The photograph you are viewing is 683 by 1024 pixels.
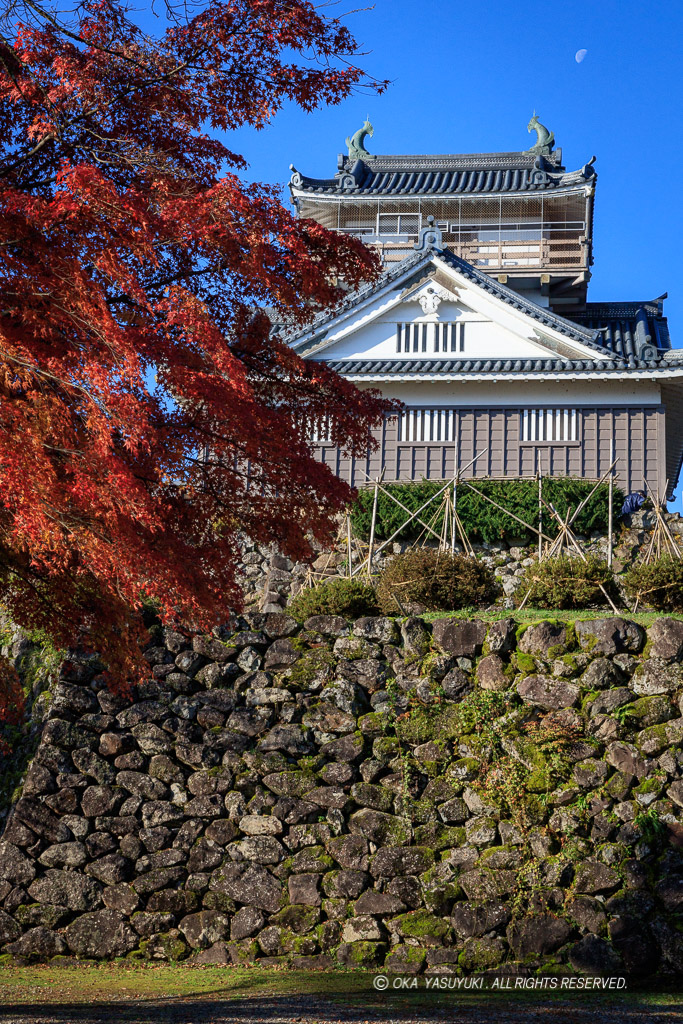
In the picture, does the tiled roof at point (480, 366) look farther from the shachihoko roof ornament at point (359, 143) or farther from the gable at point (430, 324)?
the shachihoko roof ornament at point (359, 143)

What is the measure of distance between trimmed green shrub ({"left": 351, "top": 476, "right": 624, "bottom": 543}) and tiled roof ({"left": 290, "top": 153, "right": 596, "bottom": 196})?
53.8ft

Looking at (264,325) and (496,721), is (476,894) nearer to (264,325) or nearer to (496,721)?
(496,721)

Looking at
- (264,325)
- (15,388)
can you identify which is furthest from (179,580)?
(264,325)

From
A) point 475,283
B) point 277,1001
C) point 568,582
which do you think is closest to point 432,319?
point 475,283

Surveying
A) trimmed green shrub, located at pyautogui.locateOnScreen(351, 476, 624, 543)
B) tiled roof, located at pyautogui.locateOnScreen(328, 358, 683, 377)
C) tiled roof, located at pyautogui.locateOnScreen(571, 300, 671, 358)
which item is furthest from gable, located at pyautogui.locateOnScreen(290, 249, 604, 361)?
trimmed green shrub, located at pyautogui.locateOnScreen(351, 476, 624, 543)

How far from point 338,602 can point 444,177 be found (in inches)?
1029

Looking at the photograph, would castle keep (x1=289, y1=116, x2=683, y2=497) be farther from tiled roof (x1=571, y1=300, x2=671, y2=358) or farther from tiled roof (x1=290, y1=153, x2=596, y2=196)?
tiled roof (x1=290, y1=153, x2=596, y2=196)

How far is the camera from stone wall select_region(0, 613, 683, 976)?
1091 cm

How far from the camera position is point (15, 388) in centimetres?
752

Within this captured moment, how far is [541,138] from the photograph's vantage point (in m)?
38.3

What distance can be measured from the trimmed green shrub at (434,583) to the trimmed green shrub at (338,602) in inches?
9.9

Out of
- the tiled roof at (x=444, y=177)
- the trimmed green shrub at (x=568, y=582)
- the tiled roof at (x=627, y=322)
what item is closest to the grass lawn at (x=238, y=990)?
the trimmed green shrub at (x=568, y=582)

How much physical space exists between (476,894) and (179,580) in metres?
5.62

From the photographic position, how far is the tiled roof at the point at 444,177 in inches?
1319
